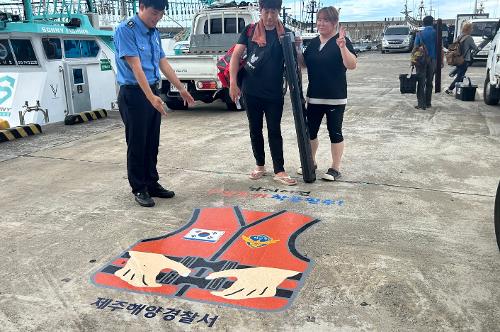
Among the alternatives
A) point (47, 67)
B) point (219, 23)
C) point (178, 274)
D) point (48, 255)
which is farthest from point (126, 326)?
point (219, 23)

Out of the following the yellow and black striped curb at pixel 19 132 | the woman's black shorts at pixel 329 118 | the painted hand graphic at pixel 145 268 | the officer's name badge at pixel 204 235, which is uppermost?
the woman's black shorts at pixel 329 118

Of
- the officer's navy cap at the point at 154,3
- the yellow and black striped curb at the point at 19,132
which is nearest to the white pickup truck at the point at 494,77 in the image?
the officer's navy cap at the point at 154,3

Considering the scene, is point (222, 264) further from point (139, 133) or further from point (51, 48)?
point (51, 48)

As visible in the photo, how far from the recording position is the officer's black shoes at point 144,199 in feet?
14.2

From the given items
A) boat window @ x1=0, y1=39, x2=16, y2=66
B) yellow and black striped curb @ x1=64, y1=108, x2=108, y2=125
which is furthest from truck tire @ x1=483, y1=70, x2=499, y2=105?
boat window @ x1=0, y1=39, x2=16, y2=66

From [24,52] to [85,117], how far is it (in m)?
1.60

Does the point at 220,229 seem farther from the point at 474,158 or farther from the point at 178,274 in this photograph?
the point at 474,158

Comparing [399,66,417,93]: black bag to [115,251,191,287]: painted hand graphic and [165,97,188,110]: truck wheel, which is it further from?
[115,251,191,287]: painted hand graphic

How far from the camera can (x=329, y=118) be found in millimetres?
4898

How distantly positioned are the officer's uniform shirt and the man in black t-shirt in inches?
33.6

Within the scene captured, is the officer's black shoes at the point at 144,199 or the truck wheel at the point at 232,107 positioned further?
the truck wheel at the point at 232,107

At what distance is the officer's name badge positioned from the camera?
3.61 m

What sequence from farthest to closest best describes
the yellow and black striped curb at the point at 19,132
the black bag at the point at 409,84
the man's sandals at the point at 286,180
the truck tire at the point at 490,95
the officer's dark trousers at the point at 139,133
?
the black bag at the point at 409,84 < the truck tire at the point at 490,95 < the yellow and black striped curb at the point at 19,132 < the man's sandals at the point at 286,180 < the officer's dark trousers at the point at 139,133

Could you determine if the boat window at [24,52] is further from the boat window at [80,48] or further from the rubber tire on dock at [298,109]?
the rubber tire on dock at [298,109]
